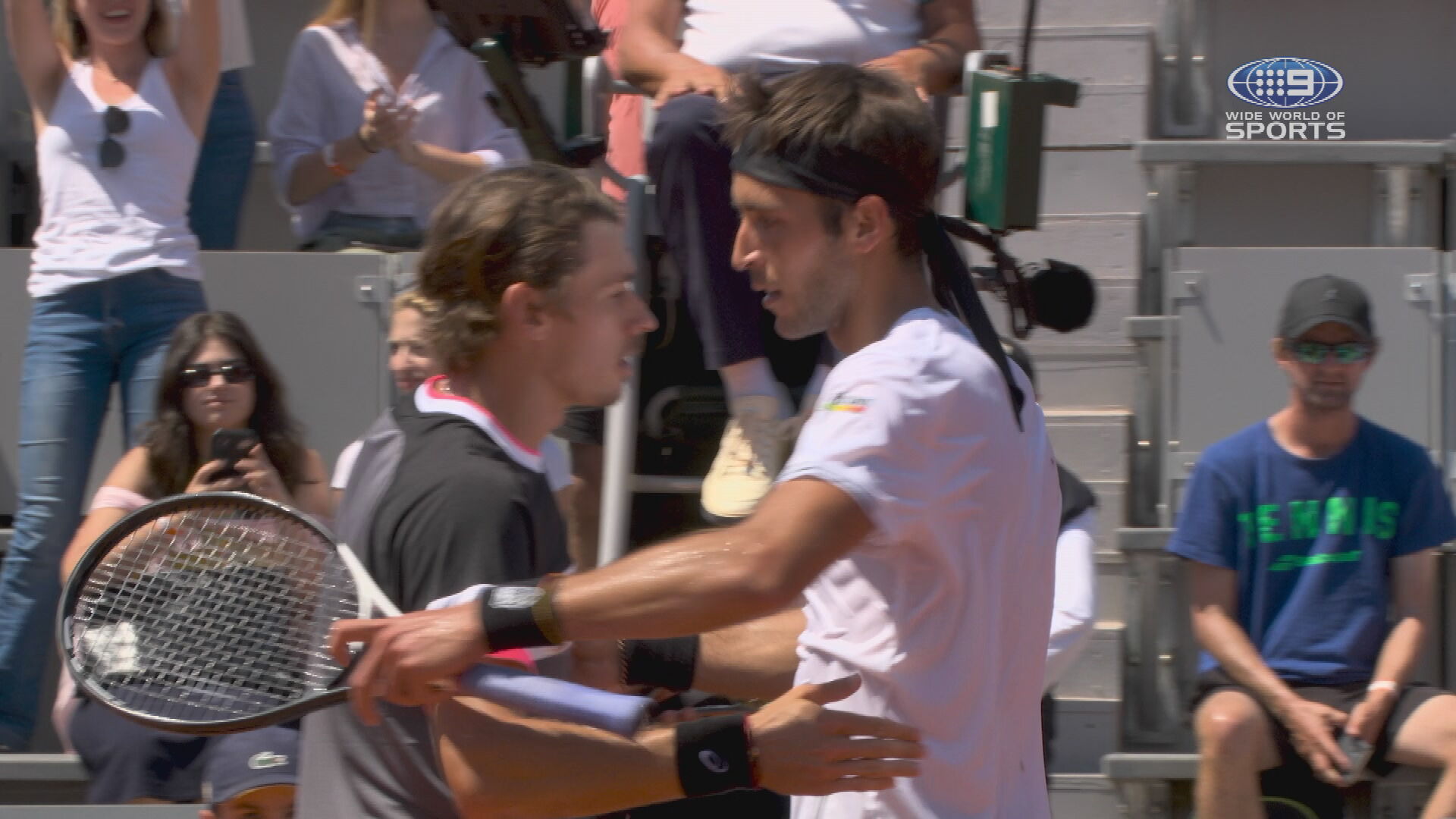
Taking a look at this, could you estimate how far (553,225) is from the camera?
7.86 feet

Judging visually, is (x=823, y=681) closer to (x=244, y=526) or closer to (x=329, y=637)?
(x=329, y=637)

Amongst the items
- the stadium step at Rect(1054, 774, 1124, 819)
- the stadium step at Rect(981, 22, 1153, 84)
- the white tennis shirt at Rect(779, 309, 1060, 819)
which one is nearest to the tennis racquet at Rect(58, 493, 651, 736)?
the white tennis shirt at Rect(779, 309, 1060, 819)

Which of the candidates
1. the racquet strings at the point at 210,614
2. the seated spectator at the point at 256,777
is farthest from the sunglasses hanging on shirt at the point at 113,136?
the racquet strings at the point at 210,614

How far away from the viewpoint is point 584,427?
187 inches

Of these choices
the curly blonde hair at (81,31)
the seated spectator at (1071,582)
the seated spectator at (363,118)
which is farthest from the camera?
the seated spectator at (363,118)

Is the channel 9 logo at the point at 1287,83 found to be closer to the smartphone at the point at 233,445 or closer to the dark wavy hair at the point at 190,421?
the dark wavy hair at the point at 190,421

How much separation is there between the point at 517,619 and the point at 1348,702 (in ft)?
9.42

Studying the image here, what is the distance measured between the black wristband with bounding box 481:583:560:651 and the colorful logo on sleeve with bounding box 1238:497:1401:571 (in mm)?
2824

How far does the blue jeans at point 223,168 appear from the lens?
5.37 metres

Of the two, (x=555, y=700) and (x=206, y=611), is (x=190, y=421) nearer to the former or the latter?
(x=206, y=611)

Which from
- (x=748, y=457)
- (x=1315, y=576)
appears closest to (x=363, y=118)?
(x=748, y=457)

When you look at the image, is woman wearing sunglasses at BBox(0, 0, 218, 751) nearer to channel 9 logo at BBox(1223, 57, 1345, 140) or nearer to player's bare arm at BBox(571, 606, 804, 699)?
player's bare arm at BBox(571, 606, 804, 699)

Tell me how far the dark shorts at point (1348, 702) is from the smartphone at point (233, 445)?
2.28m

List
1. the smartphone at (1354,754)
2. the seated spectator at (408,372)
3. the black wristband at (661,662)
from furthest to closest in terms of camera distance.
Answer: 1. the smartphone at (1354,754)
2. the seated spectator at (408,372)
3. the black wristband at (661,662)
